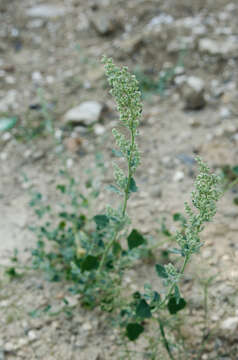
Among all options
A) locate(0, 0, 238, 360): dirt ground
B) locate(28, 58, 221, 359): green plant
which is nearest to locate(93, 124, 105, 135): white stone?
locate(0, 0, 238, 360): dirt ground

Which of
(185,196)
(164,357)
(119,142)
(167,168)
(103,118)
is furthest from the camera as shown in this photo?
(103,118)

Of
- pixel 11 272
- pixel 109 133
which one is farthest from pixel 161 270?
pixel 109 133

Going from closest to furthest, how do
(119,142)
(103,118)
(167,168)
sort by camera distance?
(119,142)
(167,168)
(103,118)

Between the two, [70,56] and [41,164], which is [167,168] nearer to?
[41,164]

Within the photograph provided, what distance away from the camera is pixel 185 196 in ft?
7.59

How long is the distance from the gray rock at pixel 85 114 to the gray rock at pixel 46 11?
5.45 feet

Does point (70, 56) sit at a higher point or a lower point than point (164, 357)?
higher

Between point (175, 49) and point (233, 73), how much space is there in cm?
52

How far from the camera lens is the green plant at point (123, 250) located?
3.74ft

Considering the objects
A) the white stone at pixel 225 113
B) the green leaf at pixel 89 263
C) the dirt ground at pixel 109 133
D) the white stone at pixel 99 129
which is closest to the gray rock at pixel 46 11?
the dirt ground at pixel 109 133

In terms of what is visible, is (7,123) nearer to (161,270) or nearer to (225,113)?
(225,113)

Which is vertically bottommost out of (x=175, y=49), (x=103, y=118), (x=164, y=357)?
(x=164, y=357)

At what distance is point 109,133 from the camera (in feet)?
9.43

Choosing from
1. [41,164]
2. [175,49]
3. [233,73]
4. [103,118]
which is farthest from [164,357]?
[175,49]
